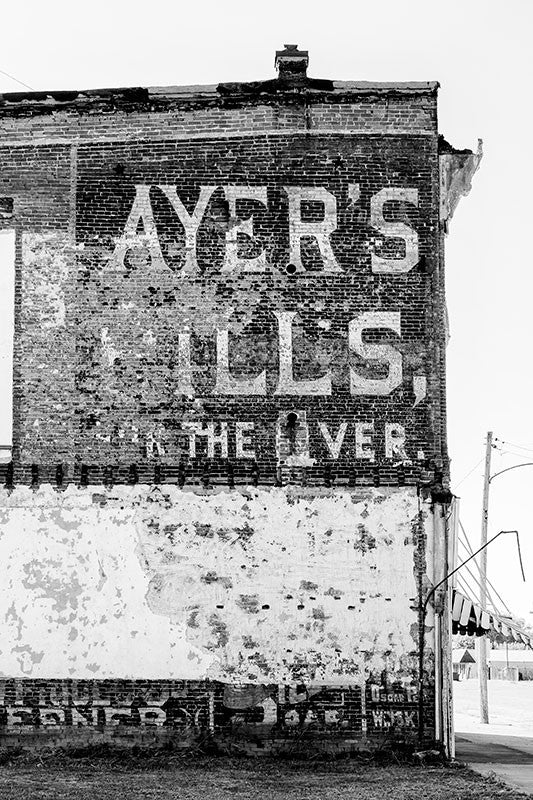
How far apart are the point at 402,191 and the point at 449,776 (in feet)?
26.5

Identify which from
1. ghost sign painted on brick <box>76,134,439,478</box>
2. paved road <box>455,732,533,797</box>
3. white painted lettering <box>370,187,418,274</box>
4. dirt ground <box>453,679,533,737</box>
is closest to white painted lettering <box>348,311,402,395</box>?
ghost sign painted on brick <box>76,134,439,478</box>

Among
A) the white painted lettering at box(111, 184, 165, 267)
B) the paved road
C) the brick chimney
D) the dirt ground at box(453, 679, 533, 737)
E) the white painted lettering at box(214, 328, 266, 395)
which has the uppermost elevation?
the brick chimney

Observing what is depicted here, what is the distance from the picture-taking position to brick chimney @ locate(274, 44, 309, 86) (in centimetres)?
1684

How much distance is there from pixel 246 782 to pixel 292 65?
10125 mm

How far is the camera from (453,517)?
16.5 meters

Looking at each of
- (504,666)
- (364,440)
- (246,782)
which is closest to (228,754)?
(246,782)

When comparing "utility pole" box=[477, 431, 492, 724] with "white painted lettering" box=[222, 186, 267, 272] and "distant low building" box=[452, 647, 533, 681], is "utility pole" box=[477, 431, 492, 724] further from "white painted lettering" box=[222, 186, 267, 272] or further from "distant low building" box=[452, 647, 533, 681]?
"distant low building" box=[452, 647, 533, 681]

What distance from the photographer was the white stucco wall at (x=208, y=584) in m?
15.7

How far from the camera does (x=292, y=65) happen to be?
1714cm

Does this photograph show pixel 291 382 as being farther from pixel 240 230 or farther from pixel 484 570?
pixel 484 570

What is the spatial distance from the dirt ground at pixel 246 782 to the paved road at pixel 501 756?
64 centimetres

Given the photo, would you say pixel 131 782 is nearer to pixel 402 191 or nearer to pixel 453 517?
pixel 453 517

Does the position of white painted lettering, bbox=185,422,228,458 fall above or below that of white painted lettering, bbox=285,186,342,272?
below

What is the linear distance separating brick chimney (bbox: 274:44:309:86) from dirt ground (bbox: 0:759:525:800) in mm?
9533
